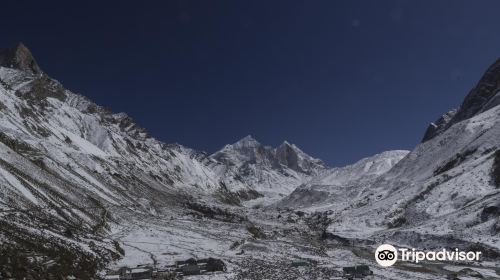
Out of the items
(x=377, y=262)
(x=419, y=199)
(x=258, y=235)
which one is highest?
(x=419, y=199)

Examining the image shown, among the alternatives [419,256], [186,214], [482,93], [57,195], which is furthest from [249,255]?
[482,93]

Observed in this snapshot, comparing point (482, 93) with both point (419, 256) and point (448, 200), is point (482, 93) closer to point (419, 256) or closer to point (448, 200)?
point (448, 200)

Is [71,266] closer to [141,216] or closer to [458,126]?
[141,216]

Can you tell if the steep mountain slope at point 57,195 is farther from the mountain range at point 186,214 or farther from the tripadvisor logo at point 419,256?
the tripadvisor logo at point 419,256

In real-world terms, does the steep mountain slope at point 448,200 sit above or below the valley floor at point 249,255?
above

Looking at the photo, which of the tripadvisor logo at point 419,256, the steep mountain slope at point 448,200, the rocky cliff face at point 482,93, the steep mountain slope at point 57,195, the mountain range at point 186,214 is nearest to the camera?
the steep mountain slope at point 57,195

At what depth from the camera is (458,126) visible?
14438cm

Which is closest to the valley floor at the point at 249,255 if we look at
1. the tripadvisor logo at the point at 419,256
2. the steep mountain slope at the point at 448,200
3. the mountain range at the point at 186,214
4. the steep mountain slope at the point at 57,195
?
the mountain range at the point at 186,214

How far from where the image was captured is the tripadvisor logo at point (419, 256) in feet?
189

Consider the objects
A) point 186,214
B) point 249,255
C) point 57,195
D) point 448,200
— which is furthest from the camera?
point 186,214

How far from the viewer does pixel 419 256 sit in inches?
2424

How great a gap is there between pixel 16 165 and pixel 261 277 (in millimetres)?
53188

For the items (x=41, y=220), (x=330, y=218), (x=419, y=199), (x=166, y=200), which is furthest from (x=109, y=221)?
(x=166, y=200)

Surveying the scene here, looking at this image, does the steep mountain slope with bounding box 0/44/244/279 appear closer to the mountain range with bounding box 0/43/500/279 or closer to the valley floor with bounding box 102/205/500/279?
the mountain range with bounding box 0/43/500/279
